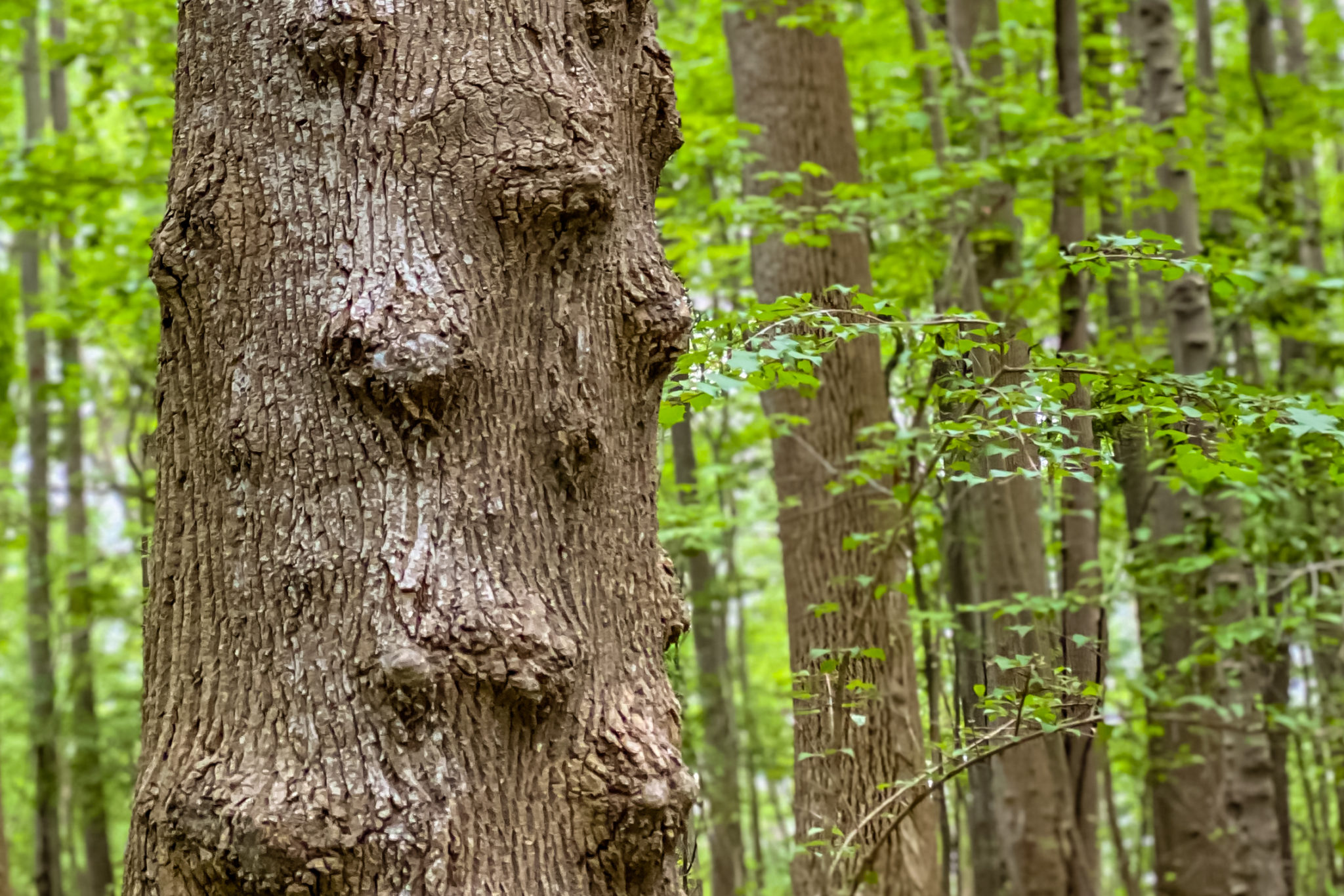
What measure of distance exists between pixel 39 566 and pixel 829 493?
965 centimetres

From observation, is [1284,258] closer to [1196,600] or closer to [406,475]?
[1196,600]

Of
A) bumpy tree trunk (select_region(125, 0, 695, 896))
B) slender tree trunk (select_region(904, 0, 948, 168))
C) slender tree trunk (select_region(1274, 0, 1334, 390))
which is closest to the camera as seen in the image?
bumpy tree trunk (select_region(125, 0, 695, 896))

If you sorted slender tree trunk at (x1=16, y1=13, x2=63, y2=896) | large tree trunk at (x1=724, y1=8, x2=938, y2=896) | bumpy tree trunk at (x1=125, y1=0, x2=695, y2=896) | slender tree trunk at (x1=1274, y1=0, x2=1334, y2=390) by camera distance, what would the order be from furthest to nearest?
slender tree trunk at (x1=16, y1=13, x2=63, y2=896) < slender tree trunk at (x1=1274, y1=0, x2=1334, y2=390) < large tree trunk at (x1=724, y1=8, x2=938, y2=896) < bumpy tree trunk at (x1=125, y1=0, x2=695, y2=896)

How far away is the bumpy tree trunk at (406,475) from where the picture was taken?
68.0 inches

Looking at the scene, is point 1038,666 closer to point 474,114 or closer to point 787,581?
point 474,114

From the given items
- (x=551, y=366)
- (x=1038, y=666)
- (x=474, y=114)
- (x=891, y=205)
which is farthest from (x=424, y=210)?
(x=891, y=205)

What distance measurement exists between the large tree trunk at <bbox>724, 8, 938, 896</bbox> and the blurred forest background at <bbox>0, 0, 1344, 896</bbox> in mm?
133

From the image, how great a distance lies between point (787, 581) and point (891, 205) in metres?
2.15

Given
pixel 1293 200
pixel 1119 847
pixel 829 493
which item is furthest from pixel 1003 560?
pixel 1293 200

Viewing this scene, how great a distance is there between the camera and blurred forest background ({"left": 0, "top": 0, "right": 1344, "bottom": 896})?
9.46ft

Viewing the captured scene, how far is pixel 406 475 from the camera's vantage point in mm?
1813

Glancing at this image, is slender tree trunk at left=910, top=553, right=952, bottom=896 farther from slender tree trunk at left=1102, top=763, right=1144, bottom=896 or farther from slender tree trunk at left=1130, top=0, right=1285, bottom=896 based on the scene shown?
slender tree trunk at left=1102, top=763, right=1144, bottom=896

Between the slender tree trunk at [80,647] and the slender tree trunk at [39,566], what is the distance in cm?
23

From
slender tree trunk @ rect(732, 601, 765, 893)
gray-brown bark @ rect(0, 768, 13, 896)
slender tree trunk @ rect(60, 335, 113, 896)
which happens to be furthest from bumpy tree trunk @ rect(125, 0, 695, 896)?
slender tree trunk @ rect(60, 335, 113, 896)
